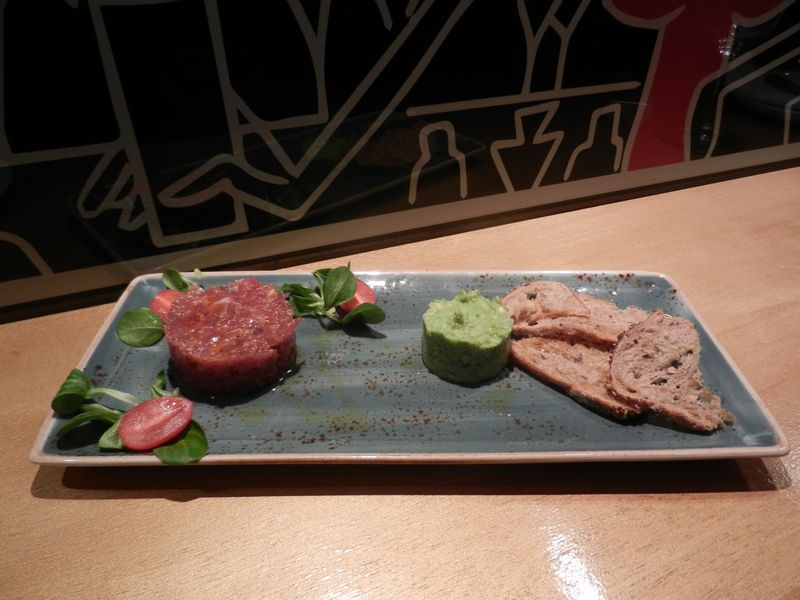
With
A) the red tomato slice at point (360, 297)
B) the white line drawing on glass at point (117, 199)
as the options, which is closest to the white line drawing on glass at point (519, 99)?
the red tomato slice at point (360, 297)

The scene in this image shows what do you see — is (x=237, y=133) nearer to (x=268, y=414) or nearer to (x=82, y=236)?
(x=82, y=236)

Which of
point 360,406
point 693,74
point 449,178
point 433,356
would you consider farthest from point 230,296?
point 693,74

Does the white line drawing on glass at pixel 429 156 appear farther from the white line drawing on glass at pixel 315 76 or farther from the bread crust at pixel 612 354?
the bread crust at pixel 612 354

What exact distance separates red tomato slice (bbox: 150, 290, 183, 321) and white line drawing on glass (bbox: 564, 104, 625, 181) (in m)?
2.02

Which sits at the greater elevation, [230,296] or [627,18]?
[627,18]

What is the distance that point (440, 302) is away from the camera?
2.04 m

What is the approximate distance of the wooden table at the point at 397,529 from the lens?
141 centimetres

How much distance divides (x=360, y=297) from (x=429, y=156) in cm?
84

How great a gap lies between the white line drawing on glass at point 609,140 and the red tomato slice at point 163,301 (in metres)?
2.02

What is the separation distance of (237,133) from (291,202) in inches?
15.8

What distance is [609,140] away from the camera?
3012 mm

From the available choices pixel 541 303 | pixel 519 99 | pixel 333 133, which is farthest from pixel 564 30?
pixel 541 303

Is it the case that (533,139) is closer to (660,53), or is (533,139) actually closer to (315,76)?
(660,53)

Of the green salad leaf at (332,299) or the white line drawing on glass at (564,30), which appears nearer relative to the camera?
the green salad leaf at (332,299)
